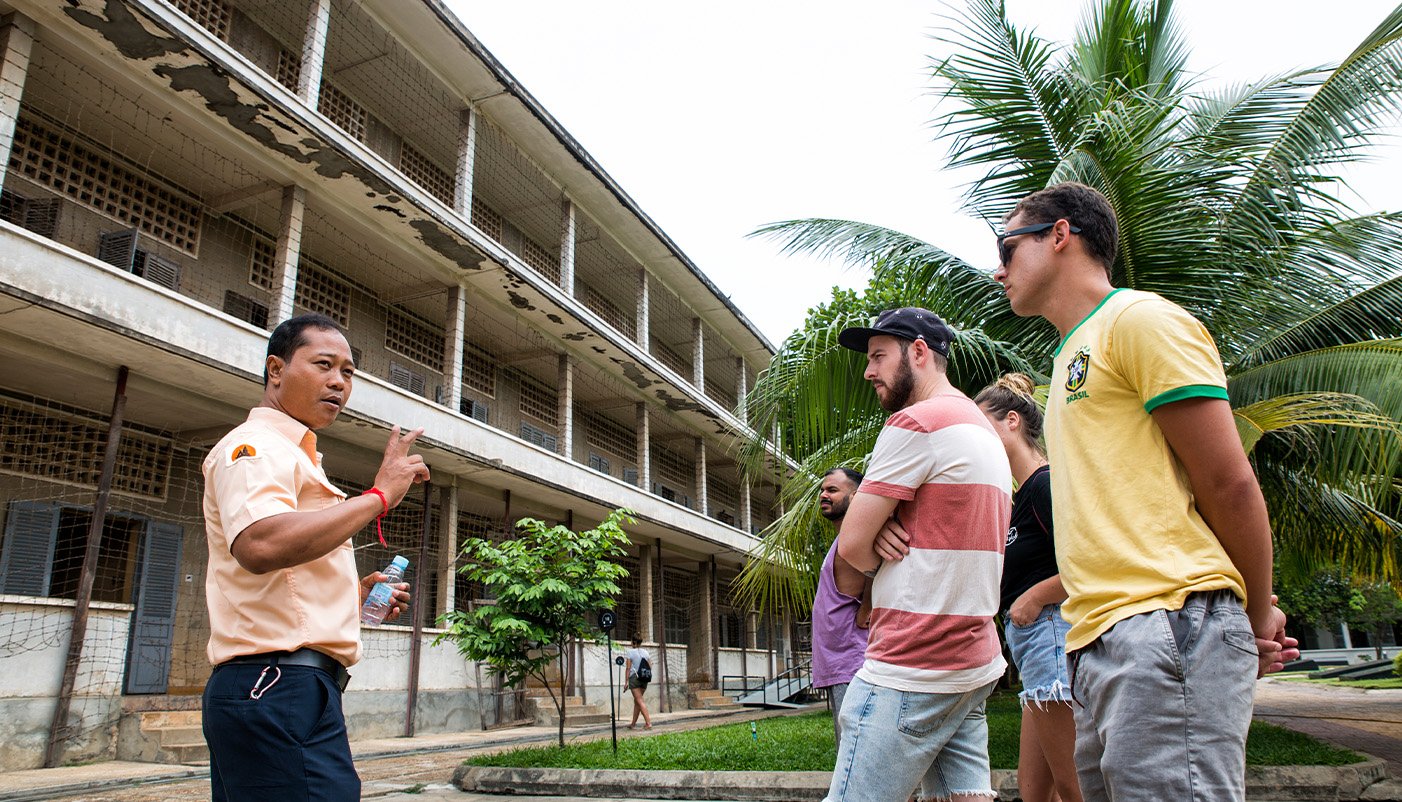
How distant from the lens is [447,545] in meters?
14.8

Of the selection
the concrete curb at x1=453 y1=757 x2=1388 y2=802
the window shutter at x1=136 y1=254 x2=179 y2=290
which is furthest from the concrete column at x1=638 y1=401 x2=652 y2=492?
the concrete curb at x1=453 y1=757 x2=1388 y2=802

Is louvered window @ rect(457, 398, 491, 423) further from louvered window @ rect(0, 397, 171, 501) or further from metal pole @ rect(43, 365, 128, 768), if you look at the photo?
metal pole @ rect(43, 365, 128, 768)

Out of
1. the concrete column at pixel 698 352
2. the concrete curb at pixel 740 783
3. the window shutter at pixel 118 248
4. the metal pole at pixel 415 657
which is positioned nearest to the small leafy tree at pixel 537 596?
the concrete curb at pixel 740 783

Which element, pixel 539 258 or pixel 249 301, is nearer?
pixel 249 301

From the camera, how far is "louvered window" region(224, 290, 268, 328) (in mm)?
12828

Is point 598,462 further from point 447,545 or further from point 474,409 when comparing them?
point 447,545

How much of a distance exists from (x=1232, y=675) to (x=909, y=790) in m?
0.84

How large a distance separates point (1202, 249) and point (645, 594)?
16.2m

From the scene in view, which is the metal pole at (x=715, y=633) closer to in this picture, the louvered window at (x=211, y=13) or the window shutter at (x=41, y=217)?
the louvered window at (x=211, y=13)

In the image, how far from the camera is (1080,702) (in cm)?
184

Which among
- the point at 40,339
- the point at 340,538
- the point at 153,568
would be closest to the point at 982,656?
the point at 340,538

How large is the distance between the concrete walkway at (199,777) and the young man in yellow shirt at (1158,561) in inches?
241

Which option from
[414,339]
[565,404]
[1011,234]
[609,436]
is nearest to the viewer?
[1011,234]

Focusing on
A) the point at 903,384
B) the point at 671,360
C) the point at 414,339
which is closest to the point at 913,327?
the point at 903,384
